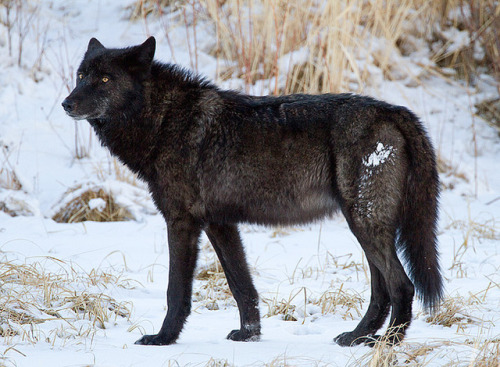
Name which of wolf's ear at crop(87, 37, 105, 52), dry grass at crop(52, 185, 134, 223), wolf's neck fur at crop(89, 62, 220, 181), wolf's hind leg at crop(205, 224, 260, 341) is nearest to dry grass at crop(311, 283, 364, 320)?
wolf's hind leg at crop(205, 224, 260, 341)

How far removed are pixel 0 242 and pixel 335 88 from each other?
173 inches

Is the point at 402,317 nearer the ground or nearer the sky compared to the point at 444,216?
nearer the ground

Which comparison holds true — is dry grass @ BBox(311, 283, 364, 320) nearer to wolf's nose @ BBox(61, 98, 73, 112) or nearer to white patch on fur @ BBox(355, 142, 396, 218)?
white patch on fur @ BBox(355, 142, 396, 218)

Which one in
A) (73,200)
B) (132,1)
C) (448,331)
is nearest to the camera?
(448,331)

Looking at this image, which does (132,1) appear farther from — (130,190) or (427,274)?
(427,274)

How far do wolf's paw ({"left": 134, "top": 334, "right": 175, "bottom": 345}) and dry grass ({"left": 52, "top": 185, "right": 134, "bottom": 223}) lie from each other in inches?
132

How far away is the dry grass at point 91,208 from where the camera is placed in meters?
6.90

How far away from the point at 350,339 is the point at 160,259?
2606 millimetres

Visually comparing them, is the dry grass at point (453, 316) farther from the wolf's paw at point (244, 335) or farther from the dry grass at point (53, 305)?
the dry grass at point (53, 305)

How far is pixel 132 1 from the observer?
11.3 meters

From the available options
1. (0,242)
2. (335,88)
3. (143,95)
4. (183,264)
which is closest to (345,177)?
(183,264)

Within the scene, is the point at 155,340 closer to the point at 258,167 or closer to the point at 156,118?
the point at 258,167

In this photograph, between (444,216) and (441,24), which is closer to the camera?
(444,216)

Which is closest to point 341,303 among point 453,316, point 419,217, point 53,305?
point 453,316
